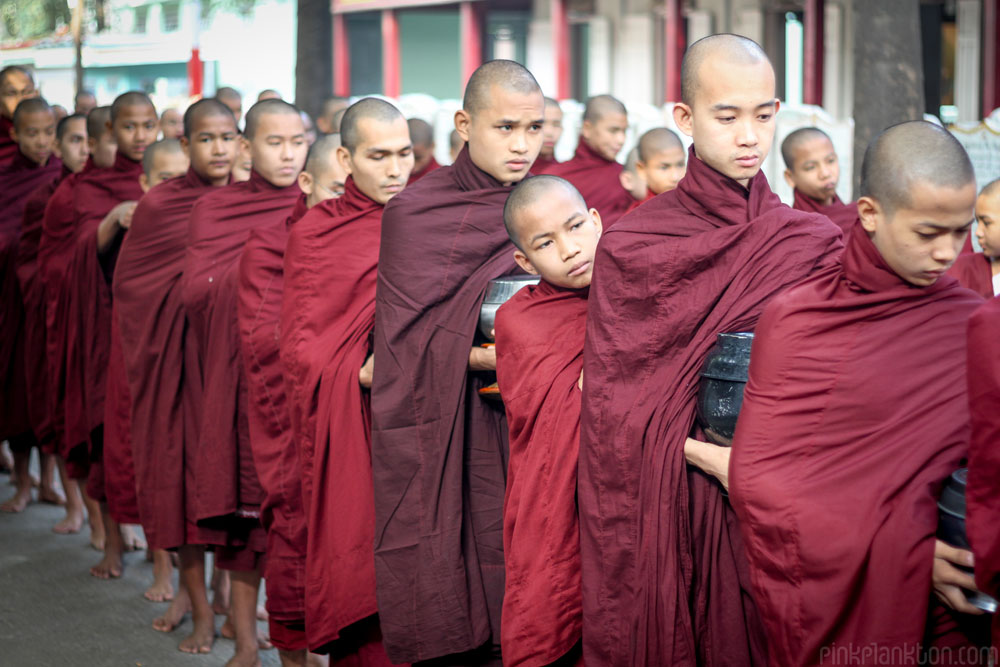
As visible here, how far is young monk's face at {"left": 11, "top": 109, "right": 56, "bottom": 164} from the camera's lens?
793 centimetres

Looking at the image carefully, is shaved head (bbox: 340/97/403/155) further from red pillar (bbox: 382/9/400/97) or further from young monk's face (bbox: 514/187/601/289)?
red pillar (bbox: 382/9/400/97)

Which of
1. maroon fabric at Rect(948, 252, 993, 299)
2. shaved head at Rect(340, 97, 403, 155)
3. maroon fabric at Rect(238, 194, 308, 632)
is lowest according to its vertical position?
maroon fabric at Rect(238, 194, 308, 632)

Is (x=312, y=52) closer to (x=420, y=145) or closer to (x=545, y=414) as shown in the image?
(x=420, y=145)

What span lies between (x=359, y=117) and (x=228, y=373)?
3.74ft

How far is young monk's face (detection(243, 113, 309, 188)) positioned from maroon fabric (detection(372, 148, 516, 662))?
1.34 metres

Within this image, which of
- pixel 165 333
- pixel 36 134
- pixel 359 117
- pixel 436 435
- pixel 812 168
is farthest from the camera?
pixel 36 134

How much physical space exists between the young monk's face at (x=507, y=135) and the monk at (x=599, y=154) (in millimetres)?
3780

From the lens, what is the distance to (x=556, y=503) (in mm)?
2986

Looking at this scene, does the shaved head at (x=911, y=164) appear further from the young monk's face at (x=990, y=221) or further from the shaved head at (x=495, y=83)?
the young monk's face at (x=990, y=221)

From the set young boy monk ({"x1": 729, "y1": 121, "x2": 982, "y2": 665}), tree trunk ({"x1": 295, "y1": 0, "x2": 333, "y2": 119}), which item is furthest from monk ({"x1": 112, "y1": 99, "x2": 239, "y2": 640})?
tree trunk ({"x1": 295, "y1": 0, "x2": 333, "y2": 119})

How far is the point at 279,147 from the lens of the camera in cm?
490

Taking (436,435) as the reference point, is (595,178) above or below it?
above

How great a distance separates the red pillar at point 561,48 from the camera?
62.2ft

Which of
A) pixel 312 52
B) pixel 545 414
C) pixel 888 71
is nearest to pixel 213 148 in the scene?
pixel 545 414
